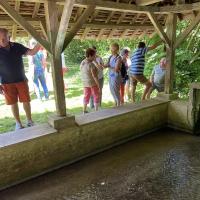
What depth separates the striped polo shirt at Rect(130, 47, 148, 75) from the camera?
7.00 meters

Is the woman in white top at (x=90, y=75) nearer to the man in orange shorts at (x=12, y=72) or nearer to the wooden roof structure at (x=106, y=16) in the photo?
the wooden roof structure at (x=106, y=16)

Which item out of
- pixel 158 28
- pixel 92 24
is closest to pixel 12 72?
pixel 92 24

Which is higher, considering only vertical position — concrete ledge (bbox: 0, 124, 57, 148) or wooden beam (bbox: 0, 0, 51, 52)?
wooden beam (bbox: 0, 0, 51, 52)

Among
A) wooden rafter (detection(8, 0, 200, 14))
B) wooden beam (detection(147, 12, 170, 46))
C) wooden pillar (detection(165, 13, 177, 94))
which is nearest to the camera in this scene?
wooden rafter (detection(8, 0, 200, 14))

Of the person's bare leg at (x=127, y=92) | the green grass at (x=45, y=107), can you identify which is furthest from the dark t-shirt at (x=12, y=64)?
the person's bare leg at (x=127, y=92)

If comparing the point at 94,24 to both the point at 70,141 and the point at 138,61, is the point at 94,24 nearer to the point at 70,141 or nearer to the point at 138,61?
the point at 138,61

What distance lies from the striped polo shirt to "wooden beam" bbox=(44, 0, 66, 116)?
2.98 metres

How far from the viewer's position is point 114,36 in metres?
7.49

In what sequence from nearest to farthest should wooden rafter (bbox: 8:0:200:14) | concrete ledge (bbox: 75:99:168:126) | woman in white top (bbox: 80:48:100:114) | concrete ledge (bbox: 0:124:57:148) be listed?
concrete ledge (bbox: 0:124:57:148) → wooden rafter (bbox: 8:0:200:14) → concrete ledge (bbox: 75:99:168:126) → woman in white top (bbox: 80:48:100:114)

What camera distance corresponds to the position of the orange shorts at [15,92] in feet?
16.3

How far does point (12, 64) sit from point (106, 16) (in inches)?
105

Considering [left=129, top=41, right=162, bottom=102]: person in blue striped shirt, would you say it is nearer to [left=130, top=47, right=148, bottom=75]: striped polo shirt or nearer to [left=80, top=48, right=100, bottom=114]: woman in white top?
[left=130, top=47, right=148, bottom=75]: striped polo shirt

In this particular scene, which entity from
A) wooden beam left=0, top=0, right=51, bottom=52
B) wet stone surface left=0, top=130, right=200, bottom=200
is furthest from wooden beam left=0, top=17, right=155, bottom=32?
wet stone surface left=0, top=130, right=200, bottom=200

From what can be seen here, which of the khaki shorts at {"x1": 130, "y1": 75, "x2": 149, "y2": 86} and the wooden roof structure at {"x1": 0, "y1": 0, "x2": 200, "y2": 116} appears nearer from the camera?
the wooden roof structure at {"x1": 0, "y1": 0, "x2": 200, "y2": 116}
